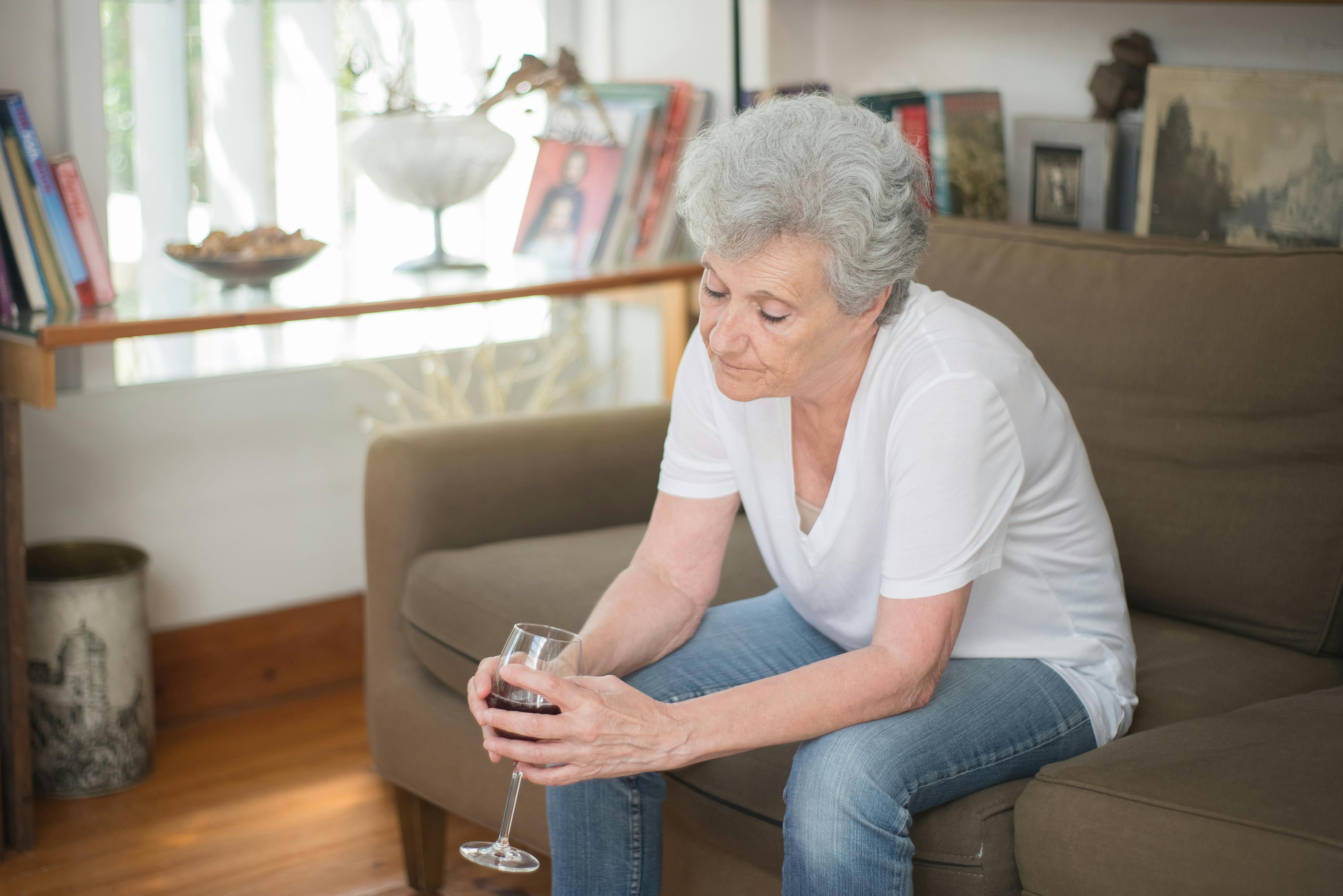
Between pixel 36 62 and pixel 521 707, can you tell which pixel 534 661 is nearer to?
pixel 521 707

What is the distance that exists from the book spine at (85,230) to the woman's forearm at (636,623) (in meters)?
0.99

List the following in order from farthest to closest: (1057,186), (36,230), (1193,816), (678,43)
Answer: (678,43), (1057,186), (36,230), (1193,816)

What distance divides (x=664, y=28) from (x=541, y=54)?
0.29 metres

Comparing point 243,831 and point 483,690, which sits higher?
point 483,690

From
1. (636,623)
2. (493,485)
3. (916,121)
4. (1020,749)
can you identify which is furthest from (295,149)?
(1020,749)

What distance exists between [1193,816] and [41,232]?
5.42 feet

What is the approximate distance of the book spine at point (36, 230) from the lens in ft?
5.98

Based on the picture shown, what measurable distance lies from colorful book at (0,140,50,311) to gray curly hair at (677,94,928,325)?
1.13 m

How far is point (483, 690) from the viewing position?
1.09m

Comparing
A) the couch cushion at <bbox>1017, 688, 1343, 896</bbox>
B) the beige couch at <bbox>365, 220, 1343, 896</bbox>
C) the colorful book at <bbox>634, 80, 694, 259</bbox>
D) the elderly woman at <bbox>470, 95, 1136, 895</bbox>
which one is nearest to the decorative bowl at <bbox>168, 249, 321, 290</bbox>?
the beige couch at <bbox>365, 220, 1343, 896</bbox>

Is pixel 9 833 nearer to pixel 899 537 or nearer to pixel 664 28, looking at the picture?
pixel 899 537

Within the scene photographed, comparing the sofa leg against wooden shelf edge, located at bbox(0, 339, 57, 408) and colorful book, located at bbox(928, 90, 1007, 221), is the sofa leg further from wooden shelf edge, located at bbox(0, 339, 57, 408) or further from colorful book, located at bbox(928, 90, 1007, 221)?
colorful book, located at bbox(928, 90, 1007, 221)

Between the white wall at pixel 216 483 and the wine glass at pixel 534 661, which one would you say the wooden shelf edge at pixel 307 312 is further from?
the wine glass at pixel 534 661

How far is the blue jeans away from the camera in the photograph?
1.06 metres
